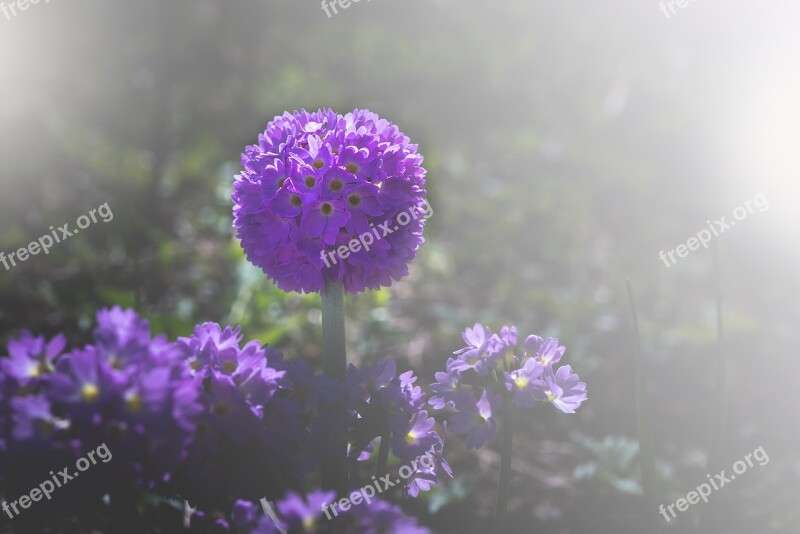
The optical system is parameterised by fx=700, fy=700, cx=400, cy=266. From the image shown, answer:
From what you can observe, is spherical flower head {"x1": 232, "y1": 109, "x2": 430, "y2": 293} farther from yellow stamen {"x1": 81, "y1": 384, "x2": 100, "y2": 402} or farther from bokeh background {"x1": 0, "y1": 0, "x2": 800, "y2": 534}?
bokeh background {"x1": 0, "y1": 0, "x2": 800, "y2": 534}

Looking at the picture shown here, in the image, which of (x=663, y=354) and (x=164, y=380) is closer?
(x=164, y=380)

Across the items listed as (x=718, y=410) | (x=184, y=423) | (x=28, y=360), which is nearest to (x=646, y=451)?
(x=718, y=410)

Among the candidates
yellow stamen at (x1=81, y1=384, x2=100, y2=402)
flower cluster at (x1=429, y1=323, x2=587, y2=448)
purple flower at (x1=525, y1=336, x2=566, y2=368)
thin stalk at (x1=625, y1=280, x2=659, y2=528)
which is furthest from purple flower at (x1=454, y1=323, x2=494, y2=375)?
yellow stamen at (x1=81, y1=384, x2=100, y2=402)

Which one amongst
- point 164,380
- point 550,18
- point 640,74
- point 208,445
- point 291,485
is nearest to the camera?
point 164,380

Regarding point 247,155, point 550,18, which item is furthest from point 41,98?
point 550,18

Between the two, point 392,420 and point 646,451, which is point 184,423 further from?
point 646,451

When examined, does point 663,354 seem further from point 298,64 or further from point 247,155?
point 298,64
